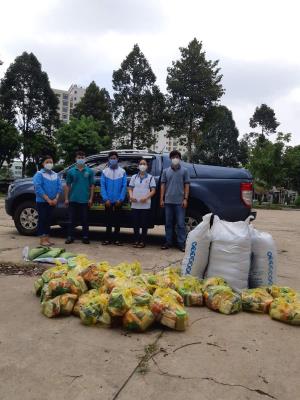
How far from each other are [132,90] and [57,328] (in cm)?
4618

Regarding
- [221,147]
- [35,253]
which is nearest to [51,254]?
[35,253]

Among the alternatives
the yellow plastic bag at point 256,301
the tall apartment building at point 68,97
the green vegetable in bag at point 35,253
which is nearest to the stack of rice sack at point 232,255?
the yellow plastic bag at point 256,301

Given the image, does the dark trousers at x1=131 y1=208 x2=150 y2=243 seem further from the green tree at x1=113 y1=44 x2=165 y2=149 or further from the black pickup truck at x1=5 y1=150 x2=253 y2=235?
the green tree at x1=113 y1=44 x2=165 y2=149

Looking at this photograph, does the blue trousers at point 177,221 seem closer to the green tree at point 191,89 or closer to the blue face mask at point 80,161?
the blue face mask at point 80,161

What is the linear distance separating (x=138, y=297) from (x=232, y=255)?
1.39 metres

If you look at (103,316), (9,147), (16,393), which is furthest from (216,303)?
(9,147)

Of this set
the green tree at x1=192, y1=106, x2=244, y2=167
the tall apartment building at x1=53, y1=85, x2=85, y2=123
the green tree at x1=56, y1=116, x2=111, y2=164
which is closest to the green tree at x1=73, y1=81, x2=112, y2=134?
the green tree at x1=56, y1=116, x2=111, y2=164

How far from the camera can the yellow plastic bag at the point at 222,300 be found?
145 inches

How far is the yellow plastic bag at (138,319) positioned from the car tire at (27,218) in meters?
5.19

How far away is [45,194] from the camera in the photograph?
6754 millimetres

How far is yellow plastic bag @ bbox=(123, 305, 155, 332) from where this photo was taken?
10.2 ft

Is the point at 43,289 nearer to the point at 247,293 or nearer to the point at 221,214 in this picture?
the point at 247,293

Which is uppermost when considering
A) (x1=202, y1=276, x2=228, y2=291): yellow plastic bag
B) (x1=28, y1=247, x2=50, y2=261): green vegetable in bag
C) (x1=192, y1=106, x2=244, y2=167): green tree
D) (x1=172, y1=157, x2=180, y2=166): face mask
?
(x1=192, y1=106, x2=244, y2=167): green tree

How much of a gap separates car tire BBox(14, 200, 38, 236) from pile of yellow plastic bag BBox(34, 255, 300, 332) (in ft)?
12.6
